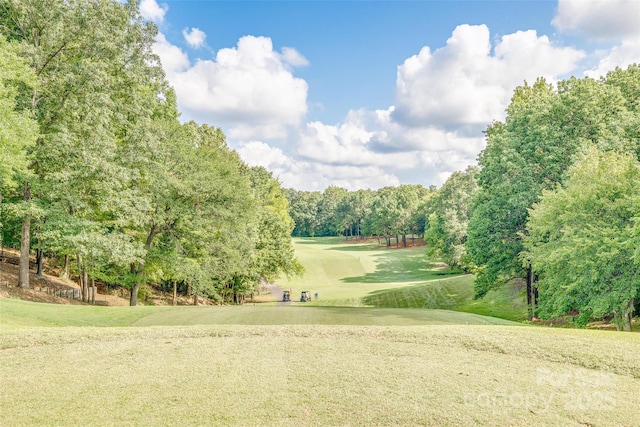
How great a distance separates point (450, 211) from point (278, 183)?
27.0m

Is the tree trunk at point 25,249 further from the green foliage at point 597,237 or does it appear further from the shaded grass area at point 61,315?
the green foliage at point 597,237

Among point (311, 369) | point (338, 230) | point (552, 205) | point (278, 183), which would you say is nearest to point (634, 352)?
point (311, 369)

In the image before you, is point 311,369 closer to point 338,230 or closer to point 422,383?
point 422,383

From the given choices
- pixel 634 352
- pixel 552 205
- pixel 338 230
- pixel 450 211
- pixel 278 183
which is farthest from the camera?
pixel 338 230

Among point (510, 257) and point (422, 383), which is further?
point (510, 257)

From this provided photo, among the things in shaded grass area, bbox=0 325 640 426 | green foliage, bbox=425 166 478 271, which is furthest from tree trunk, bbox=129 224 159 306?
green foliage, bbox=425 166 478 271

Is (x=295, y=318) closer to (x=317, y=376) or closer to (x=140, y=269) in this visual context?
(x=317, y=376)

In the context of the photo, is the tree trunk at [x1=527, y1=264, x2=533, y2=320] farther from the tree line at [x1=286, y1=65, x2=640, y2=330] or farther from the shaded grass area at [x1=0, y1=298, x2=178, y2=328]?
the shaded grass area at [x1=0, y1=298, x2=178, y2=328]

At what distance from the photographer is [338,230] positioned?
110m

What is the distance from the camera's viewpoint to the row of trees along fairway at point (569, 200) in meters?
17.0

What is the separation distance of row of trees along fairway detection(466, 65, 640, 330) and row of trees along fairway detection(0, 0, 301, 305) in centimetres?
1758

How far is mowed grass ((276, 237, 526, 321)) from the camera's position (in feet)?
109

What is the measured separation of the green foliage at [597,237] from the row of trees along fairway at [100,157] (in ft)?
62.9

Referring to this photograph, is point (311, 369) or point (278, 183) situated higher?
point (278, 183)
